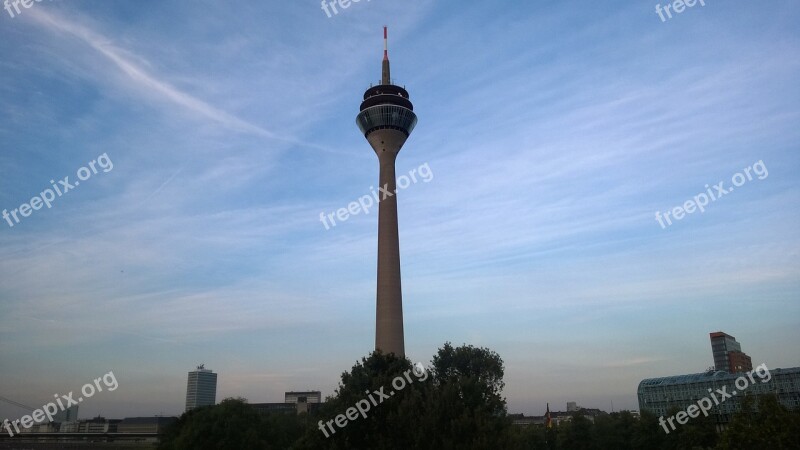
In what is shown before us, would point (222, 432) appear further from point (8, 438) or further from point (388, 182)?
point (8, 438)

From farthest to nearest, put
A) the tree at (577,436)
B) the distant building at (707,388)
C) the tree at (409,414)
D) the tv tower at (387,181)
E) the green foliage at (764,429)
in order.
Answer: the distant building at (707,388) → the tv tower at (387,181) → the tree at (577,436) → the green foliage at (764,429) → the tree at (409,414)

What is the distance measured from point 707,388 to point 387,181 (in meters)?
95.0

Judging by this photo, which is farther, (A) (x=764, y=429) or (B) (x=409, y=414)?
(A) (x=764, y=429)

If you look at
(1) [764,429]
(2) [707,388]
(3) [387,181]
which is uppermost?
(3) [387,181]

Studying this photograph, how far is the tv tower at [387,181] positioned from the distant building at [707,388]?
206 ft

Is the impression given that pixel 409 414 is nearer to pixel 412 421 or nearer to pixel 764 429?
pixel 412 421

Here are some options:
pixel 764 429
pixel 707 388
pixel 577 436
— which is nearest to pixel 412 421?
pixel 764 429

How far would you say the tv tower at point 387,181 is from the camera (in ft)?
314

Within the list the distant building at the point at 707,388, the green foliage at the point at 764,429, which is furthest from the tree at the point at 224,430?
the distant building at the point at 707,388

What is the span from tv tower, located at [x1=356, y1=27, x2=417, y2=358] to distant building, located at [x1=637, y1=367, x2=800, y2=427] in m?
62.8

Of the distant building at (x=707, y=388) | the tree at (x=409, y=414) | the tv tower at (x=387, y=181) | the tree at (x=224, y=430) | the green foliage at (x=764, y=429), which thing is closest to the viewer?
the tree at (x=409, y=414)

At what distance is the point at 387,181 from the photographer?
105 metres

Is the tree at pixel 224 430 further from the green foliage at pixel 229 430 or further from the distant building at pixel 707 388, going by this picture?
the distant building at pixel 707 388

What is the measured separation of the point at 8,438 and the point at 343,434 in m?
211
